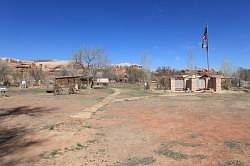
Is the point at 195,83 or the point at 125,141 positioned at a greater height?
the point at 195,83

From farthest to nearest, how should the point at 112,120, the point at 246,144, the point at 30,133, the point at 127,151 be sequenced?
the point at 112,120 < the point at 30,133 < the point at 246,144 < the point at 127,151

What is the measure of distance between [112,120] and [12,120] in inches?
183

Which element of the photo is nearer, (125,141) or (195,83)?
(125,141)

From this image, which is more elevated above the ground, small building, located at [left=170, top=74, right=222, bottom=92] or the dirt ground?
small building, located at [left=170, top=74, right=222, bottom=92]

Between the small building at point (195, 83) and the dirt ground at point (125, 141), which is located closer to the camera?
the dirt ground at point (125, 141)

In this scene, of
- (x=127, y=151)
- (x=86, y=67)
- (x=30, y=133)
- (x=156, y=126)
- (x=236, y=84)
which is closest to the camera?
(x=127, y=151)

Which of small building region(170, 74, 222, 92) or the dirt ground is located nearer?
the dirt ground

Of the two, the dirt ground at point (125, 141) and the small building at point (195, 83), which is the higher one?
the small building at point (195, 83)

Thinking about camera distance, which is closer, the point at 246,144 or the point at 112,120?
the point at 246,144

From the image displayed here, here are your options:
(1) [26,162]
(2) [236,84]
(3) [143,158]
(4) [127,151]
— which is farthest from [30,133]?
(2) [236,84]

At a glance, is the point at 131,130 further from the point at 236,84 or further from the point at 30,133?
the point at 236,84

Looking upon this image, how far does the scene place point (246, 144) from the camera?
841cm

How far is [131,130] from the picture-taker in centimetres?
1066

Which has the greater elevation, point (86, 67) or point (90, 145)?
point (86, 67)
